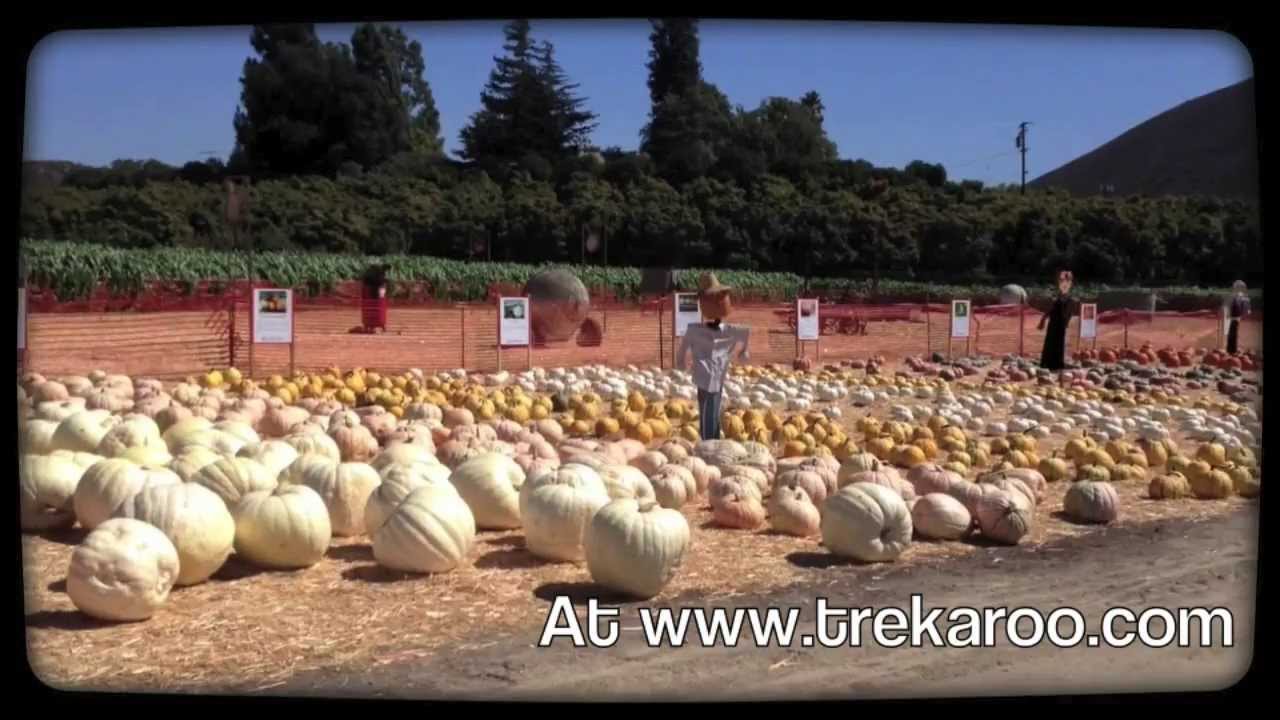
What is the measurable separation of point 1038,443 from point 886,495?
4.32 m

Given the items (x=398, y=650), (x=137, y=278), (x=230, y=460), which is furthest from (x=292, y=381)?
(x=137, y=278)

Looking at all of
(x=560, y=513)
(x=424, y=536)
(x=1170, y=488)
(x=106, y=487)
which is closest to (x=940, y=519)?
(x=560, y=513)

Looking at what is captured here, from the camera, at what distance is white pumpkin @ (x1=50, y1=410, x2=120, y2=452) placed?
5.46 metres

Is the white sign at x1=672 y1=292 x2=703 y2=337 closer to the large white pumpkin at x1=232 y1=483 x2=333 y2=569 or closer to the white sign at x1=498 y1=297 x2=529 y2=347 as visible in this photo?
the white sign at x1=498 y1=297 x2=529 y2=347

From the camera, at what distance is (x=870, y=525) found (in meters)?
4.65

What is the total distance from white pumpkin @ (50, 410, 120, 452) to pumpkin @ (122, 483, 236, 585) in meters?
A: 1.69

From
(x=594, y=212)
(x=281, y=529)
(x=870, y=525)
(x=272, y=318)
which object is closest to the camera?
(x=281, y=529)

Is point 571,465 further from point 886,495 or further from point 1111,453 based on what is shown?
point 1111,453

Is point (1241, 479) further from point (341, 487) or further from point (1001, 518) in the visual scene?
point (341, 487)

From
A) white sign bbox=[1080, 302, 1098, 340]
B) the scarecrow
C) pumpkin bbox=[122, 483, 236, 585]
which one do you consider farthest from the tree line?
pumpkin bbox=[122, 483, 236, 585]

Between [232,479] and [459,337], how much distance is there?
14423mm

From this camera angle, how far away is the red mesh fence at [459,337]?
Result: 1373 centimetres

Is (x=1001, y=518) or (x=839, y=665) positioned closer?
(x=839, y=665)

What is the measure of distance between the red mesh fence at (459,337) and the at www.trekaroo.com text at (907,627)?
8521mm
